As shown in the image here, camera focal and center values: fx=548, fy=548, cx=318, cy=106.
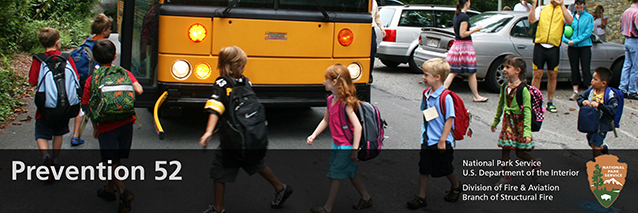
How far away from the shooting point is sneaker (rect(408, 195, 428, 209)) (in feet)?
14.2

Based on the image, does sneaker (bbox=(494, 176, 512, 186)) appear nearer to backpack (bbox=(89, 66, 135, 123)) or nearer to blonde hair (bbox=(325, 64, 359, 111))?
blonde hair (bbox=(325, 64, 359, 111))

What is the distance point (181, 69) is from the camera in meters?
5.63

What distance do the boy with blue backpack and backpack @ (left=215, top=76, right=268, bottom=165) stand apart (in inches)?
123

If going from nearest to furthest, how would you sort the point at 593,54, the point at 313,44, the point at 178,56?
the point at 178,56, the point at 313,44, the point at 593,54

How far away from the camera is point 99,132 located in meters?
4.13

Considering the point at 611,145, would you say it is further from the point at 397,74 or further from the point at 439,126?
the point at 397,74

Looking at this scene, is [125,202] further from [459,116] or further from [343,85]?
[459,116]

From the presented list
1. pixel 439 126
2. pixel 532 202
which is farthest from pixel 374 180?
pixel 532 202

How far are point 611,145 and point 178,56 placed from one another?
5.20 metres

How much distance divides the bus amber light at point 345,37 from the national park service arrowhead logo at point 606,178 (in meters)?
2.77

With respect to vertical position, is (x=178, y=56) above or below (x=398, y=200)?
above

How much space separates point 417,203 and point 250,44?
98.6 inches

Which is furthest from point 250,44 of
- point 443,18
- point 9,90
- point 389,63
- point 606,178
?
point 443,18

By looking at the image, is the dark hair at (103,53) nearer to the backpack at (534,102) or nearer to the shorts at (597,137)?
the backpack at (534,102)
